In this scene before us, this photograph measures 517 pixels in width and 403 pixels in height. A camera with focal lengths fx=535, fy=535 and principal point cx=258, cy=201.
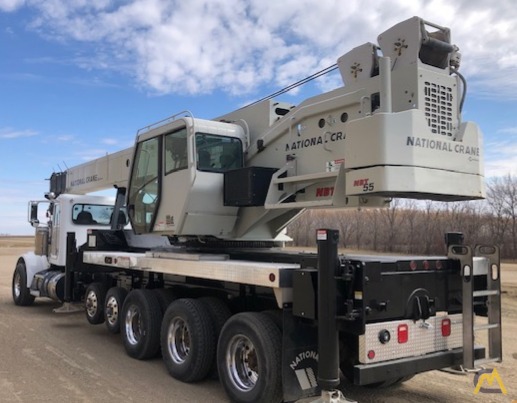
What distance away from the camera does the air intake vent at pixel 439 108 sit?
5492 mm

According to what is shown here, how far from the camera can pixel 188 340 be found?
21.8 feet

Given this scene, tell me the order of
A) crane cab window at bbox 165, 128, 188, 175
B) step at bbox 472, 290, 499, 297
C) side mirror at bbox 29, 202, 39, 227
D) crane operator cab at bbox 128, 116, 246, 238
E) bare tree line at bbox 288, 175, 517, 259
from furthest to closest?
bare tree line at bbox 288, 175, 517, 259, side mirror at bbox 29, 202, 39, 227, crane cab window at bbox 165, 128, 188, 175, crane operator cab at bbox 128, 116, 246, 238, step at bbox 472, 290, 499, 297

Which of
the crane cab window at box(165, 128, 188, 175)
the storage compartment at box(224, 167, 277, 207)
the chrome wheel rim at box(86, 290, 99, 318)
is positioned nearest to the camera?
the storage compartment at box(224, 167, 277, 207)

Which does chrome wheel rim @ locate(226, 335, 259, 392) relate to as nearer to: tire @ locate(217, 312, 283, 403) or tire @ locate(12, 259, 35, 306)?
tire @ locate(217, 312, 283, 403)

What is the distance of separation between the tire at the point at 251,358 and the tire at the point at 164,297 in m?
1.71

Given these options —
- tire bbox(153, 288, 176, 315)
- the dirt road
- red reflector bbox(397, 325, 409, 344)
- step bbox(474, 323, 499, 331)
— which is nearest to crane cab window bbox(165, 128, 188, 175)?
tire bbox(153, 288, 176, 315)

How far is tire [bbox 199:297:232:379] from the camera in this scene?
6.32m

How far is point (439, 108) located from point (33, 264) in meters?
10.6

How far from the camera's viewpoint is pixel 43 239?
12.8 meters

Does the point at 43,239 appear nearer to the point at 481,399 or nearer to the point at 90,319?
the point at 90,319

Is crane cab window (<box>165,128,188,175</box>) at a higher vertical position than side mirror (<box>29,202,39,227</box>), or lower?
higher

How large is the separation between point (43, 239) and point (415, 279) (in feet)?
33.0

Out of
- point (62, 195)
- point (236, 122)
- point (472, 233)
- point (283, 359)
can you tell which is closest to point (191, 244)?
point (236, 122)

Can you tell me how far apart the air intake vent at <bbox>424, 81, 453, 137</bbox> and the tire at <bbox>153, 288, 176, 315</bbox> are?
413 centimetres
